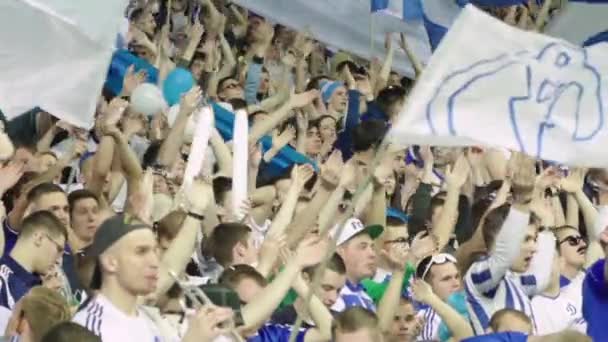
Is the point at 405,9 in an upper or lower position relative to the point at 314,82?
upper

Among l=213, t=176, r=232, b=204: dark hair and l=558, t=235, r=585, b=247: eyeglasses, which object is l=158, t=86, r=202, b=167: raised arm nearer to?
l=213, t=176, r=232, b=204: dark hair

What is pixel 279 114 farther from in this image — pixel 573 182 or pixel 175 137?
pixel 573 182

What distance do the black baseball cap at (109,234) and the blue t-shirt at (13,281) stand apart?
2.11ft

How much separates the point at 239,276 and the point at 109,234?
87 centimetres

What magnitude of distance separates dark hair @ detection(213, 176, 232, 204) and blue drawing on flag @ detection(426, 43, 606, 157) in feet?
7.09

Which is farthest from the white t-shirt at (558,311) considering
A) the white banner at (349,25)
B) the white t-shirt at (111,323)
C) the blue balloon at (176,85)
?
the white banner at (349,25)

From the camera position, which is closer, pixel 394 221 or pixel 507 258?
pixel 507 258

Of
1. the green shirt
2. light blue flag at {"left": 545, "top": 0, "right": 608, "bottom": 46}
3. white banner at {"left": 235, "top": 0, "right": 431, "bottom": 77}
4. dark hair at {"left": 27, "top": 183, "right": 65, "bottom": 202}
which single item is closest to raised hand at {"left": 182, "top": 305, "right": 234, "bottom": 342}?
dark hair at {"left": 27, "top": 183, "right": 65, "bottom": 202}

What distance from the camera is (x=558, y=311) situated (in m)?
8.09

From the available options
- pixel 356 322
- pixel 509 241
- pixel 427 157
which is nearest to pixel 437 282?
pixel 509 241

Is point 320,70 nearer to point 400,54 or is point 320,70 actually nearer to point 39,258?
point 400,54

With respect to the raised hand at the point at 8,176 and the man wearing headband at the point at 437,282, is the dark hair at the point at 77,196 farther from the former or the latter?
the man wearing headband at the point at 437,282

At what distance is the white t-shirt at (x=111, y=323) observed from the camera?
18.9 feet

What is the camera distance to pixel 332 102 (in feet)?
38.3
